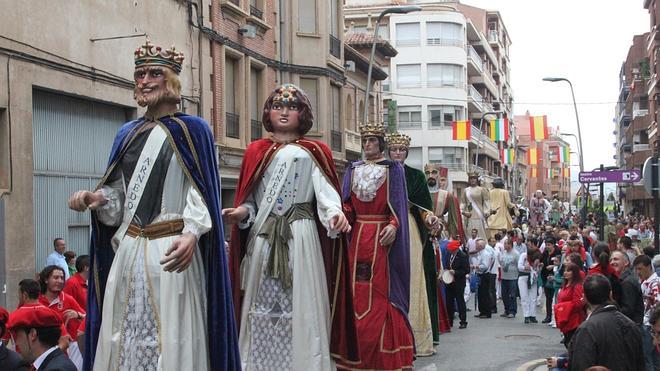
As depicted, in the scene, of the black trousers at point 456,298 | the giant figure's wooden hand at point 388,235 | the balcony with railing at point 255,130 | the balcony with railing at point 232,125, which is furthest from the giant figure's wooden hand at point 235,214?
the balcony with railing at point 255,130

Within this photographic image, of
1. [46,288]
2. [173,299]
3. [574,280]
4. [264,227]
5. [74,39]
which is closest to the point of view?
[173,299]

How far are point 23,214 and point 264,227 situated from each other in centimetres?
781

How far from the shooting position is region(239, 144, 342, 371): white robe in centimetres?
623

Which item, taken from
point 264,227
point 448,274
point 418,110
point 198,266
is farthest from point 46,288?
point 418,110

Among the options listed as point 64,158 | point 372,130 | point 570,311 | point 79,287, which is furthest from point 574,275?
point 64,158

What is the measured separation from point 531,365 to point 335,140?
20.1m

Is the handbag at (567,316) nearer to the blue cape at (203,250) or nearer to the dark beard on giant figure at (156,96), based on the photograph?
the blue cape at (203,250)

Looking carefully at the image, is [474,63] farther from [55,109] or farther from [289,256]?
[289,256]

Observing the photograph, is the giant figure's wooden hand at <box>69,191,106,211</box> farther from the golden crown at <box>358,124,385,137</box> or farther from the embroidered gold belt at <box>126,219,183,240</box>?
the golden crown at <box>358,124,385,137</box>

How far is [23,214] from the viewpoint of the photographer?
13016mm

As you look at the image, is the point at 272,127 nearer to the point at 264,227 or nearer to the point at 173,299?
the point at 264,227

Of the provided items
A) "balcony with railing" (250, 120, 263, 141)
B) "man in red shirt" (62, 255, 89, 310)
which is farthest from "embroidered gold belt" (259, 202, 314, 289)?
"balcony with railing" (250, 120, 263, 141)

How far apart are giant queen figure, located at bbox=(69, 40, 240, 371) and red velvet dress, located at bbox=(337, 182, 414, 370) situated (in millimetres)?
3107

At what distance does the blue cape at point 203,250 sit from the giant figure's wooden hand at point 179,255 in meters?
0.38
